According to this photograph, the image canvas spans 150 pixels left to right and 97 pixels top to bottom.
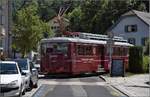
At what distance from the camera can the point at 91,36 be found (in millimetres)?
40562

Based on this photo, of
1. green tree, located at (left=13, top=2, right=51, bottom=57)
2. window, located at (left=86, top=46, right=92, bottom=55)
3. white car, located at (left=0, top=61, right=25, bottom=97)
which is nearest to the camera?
white car, located at (left=0, top=61, right=25, bottom=97)

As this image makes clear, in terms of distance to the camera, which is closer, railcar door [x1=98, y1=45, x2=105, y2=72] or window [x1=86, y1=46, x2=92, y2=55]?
window [x1=86, y1=46, x2=92, y2=55]

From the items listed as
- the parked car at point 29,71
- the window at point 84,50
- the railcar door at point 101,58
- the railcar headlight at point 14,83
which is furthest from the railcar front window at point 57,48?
the railcar headlight at point 14,83

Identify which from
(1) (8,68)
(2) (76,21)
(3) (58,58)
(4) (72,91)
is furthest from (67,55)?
(2) (76,21)

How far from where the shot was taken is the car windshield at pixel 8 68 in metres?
19.9

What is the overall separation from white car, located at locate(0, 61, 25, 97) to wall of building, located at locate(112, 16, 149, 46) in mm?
58179

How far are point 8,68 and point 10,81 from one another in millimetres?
1869

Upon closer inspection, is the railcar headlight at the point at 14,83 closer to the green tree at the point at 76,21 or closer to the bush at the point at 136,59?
the bush at the point at 136,59

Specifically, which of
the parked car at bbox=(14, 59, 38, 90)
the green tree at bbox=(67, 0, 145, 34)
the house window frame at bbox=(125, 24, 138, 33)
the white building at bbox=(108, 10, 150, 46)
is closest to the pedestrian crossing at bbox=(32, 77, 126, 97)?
the parked car at bbox=(14, 59, 38, 90)

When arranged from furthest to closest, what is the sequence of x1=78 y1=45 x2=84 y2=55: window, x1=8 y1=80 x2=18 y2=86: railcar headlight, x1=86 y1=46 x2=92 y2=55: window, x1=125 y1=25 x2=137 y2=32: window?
x1=125 y1=25 x2=137 y2=32: window, x1=86 y1=46 x2=92 y2=55: window, x1=78 y1=45 x2=84 y2=55: window, x1=8 y1=80 x2=18 y2=86: railcar headlight

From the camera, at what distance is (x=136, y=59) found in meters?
44.0

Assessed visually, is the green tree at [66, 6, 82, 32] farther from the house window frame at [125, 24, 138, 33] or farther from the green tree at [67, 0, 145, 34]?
the house window frame at [125, 24, 138, 33]

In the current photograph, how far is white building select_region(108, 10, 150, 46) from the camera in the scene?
78062 mm

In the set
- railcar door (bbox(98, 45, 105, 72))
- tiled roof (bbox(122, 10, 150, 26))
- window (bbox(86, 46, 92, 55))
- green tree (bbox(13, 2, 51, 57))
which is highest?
tiled roof (bbox(122, 10, 150, 26))
